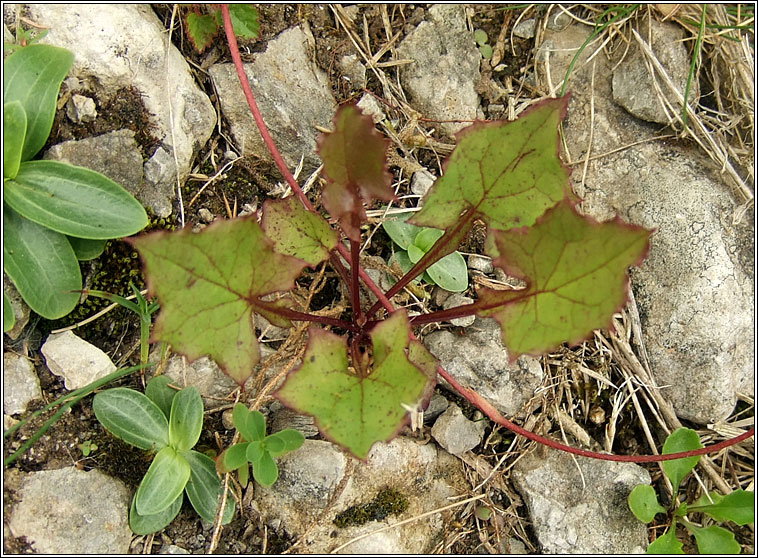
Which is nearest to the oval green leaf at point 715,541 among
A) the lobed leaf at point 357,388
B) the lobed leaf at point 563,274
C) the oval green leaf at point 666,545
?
the oval green leaf at point 666,545

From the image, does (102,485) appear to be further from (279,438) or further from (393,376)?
(393,376)

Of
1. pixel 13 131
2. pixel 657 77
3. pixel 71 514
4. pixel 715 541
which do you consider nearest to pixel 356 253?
pixel 13 131

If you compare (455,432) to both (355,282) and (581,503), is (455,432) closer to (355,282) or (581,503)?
(581,503)

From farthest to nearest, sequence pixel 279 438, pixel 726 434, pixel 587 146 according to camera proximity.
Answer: pixel 587 146 → pixel 726 434 → pixel 279 438

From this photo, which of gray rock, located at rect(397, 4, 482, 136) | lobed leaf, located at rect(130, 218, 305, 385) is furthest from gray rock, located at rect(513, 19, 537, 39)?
lobed leaf, located at rect(130, 218, 305, 385)

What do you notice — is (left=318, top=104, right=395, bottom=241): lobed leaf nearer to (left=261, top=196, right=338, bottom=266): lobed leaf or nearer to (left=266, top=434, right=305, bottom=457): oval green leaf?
(left=261, top=196, right=338, bottom=266): lobed leaf

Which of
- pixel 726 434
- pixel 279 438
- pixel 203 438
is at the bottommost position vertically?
pixel 726 434

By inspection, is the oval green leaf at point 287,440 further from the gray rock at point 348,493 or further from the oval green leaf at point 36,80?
the oval green leaf at point 36,80

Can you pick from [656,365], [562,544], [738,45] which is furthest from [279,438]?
[738,45]
